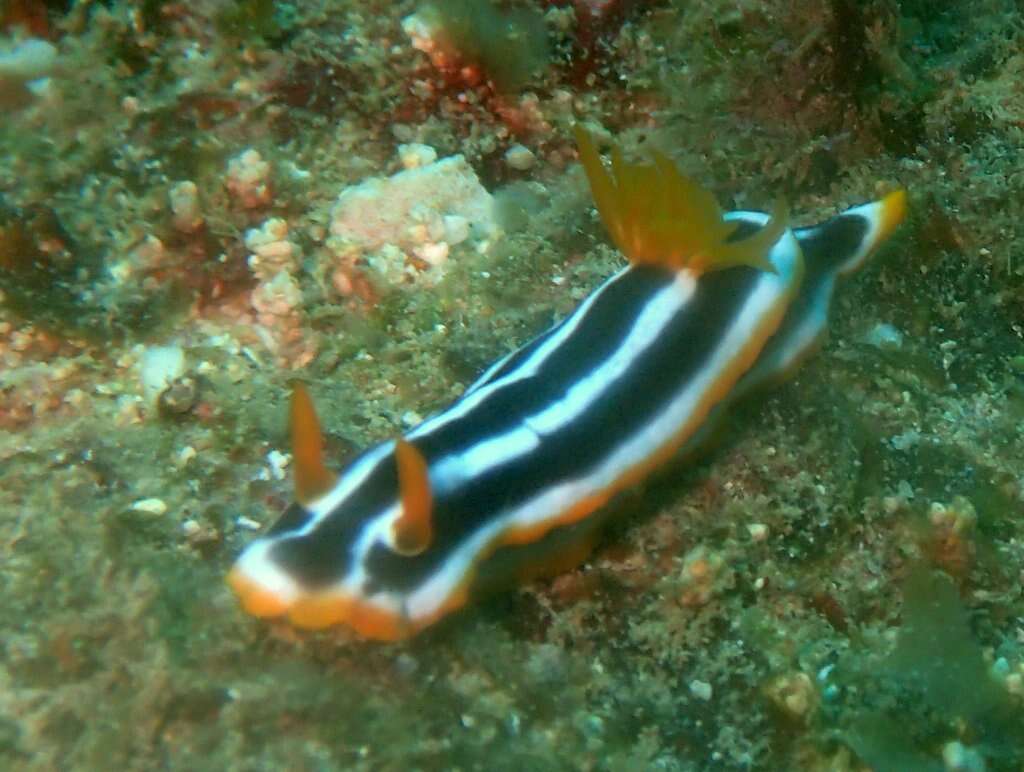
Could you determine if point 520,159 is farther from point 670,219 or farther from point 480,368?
point 670,219

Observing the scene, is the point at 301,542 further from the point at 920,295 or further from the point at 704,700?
the point at 920,295

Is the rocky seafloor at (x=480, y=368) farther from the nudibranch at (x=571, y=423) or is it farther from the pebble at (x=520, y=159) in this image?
the nudibranch at (x=571, y=423)

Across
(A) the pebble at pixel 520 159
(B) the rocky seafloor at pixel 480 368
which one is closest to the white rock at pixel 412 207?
(B) the rocky seafloor at pixel 480 368

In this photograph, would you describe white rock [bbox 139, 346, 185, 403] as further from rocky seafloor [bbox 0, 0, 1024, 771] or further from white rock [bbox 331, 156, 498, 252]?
white rock [bbox 331, 156, 498, 252]

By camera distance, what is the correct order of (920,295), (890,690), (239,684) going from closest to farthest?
(239,684), (890,690), (920,295)

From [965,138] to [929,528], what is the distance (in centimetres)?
200

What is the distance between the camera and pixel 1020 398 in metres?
3.45

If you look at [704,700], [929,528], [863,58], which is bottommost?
[704,700]

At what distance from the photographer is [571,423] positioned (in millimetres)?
2689

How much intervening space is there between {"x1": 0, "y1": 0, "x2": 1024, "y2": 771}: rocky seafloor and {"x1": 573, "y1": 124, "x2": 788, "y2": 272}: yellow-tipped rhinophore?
1.96ft

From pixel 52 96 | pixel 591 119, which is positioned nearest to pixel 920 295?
pixel 591 119

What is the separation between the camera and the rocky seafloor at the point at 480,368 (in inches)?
90.2

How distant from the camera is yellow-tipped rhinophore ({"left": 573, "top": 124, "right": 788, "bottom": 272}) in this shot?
117 inches

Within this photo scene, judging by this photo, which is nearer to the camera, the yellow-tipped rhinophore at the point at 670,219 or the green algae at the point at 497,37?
the yellow-tipped rhinophore at the point at 670,219
